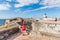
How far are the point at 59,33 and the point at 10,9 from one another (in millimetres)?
2016

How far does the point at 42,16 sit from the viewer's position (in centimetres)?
493

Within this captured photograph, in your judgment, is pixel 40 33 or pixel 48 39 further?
pixel 40 33

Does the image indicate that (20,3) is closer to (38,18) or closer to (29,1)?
(29,1)

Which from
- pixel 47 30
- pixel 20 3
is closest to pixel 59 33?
pixel 47 30

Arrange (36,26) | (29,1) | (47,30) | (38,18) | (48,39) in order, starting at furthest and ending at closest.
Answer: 1. (38,18)
2. (29,1)
3. (36,26)
4. (47,30)
5. (48,39)

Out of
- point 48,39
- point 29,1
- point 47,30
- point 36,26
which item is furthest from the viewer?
point 29,1

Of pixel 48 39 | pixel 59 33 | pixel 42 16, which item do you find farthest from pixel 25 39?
pixel 42 16

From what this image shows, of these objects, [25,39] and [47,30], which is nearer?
[25,39]

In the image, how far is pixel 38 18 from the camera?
5184 mm

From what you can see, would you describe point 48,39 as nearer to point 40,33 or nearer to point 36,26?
point 40,33

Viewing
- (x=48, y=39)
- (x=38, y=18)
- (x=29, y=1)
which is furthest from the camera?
(x=38, y=18)

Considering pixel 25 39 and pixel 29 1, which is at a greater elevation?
pixel 29 1

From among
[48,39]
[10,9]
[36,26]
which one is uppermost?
[10,9]

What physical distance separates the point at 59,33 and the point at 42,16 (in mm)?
1411
